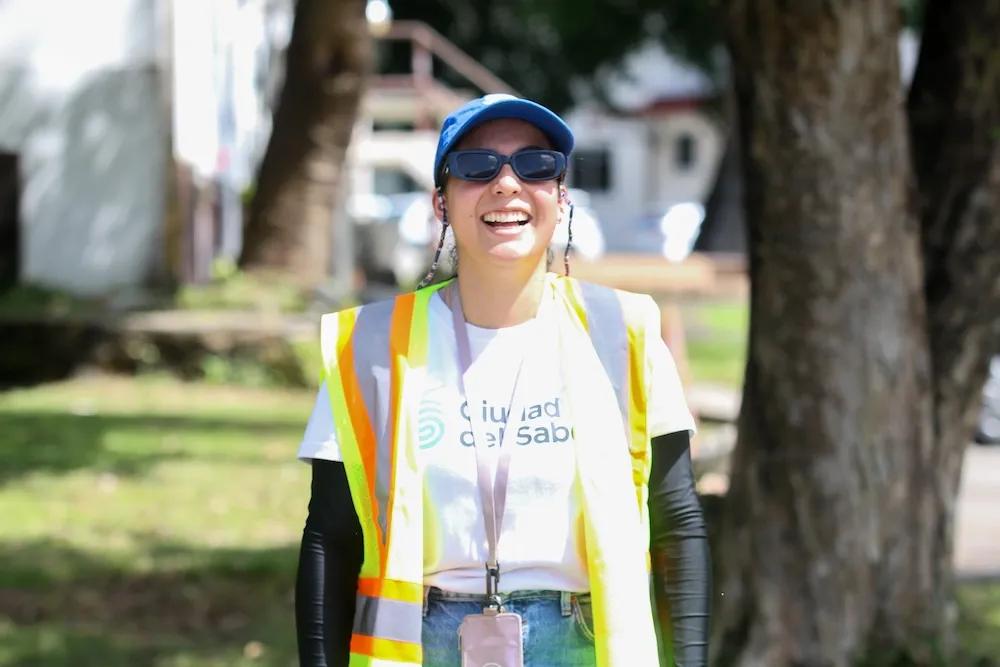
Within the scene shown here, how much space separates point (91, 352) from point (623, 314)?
11514 millimetres

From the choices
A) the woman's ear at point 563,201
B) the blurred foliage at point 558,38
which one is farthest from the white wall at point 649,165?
the woman's ear at point 563,201

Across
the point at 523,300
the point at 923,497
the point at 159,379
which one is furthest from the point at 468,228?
the point at 159,379

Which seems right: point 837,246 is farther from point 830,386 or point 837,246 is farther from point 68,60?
point 68,60

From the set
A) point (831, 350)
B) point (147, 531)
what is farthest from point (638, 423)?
point (147, 531)

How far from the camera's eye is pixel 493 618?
8.77ft

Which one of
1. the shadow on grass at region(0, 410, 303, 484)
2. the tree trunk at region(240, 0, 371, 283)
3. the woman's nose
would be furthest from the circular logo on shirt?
the tree trunk at region(240, 0, 371, 283)

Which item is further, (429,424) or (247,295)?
(247,295)

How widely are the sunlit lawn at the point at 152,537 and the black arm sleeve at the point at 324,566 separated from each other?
130 inches

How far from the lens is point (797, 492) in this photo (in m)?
5.33

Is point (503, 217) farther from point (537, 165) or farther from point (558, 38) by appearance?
point (558, 38)

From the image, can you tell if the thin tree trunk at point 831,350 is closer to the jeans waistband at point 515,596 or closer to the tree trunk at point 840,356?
the tree trunk at point 840,356

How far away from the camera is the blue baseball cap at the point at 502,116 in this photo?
2.77m

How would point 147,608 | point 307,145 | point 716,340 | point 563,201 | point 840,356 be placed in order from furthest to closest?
1. point 716,340
2. point 307,145
3. point 147,608
4. point 840,356
5. point 563,201

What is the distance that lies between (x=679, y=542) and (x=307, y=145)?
12.7 metres
